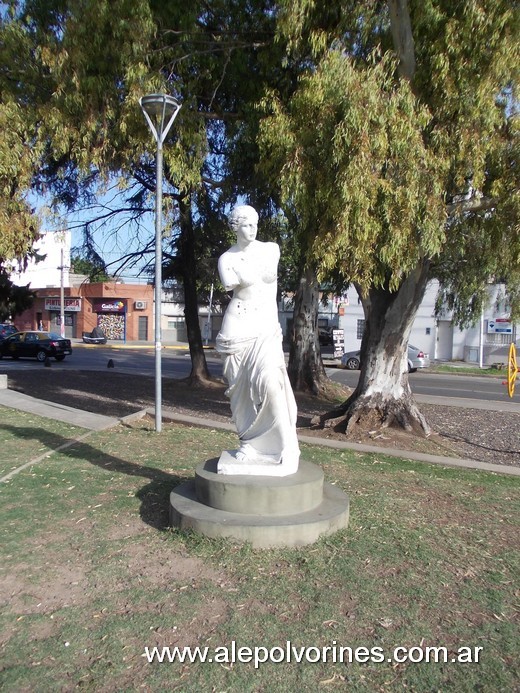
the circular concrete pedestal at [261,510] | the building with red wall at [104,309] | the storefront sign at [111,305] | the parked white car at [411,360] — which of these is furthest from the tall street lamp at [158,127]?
the storefront sign at [111,305]

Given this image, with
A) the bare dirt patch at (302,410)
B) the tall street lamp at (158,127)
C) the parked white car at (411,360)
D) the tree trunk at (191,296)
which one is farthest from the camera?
the parked white car at (411,360)

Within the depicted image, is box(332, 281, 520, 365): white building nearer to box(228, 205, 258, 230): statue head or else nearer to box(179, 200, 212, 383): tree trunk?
box(179, 200, 212, 383): tree trunk

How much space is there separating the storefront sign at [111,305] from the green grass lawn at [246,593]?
147ft

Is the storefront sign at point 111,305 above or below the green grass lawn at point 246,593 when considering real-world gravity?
above

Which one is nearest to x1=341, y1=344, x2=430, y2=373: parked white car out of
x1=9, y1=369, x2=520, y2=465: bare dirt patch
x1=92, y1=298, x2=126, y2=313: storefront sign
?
x1=9, y1=369, x2=520, y2=465: bare dirt patch

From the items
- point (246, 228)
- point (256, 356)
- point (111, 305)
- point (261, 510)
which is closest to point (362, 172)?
point (246, 228)

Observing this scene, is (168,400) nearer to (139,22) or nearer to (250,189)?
(250,189)

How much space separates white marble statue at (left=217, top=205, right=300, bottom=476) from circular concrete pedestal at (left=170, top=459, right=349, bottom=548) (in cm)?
19

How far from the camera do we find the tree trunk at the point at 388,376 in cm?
958

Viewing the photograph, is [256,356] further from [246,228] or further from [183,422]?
[183,422]

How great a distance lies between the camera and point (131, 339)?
5047 cm

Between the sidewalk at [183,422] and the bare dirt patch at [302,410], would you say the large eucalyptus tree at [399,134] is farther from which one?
the bare dirt patch at [302,410]

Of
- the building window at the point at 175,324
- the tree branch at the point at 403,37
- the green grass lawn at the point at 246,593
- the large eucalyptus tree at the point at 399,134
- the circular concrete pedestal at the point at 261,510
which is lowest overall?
the green grass lawn at the point at 246,593

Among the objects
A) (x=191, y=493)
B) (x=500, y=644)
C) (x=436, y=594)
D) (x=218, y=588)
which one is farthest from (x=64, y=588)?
(x=500, y=644)
